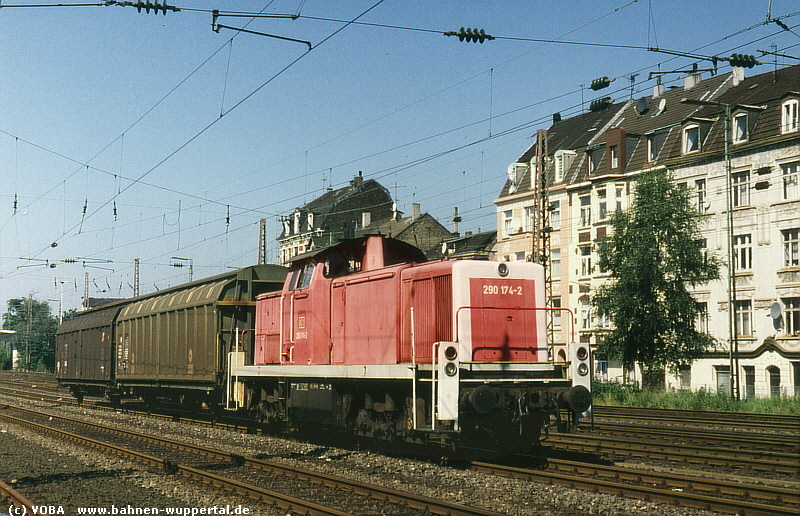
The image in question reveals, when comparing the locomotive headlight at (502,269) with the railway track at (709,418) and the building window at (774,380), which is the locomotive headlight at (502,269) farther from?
the building window at (774,380)

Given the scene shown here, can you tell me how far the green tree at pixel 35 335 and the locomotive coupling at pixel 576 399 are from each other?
68813mm

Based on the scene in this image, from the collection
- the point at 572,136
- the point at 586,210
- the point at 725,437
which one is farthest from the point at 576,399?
the point at 572,136

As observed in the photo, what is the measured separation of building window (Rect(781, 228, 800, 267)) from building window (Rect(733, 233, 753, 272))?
6.13 feet

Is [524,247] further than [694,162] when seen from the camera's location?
Yes

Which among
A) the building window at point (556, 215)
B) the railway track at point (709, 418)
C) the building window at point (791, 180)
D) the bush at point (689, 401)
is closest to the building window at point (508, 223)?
the building window at point (556, 215)

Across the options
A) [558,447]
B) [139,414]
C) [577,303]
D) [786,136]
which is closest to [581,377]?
[558,447]

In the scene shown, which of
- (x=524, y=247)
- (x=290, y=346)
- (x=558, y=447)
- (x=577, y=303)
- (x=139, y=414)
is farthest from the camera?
(x=524, y=247)

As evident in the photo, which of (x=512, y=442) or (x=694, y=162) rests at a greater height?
(x=694, y=162)

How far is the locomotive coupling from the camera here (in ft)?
41.8

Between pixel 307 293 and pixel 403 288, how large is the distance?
3135mm

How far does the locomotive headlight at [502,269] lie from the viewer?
13.7 m

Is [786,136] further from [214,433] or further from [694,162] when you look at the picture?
[214,433]

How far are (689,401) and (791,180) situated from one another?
15.2 metres

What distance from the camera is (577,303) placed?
49469 mm
